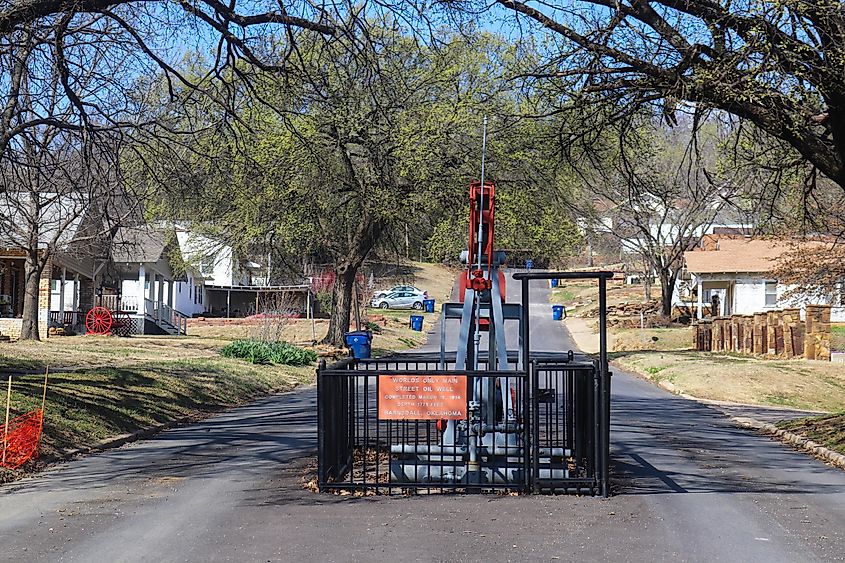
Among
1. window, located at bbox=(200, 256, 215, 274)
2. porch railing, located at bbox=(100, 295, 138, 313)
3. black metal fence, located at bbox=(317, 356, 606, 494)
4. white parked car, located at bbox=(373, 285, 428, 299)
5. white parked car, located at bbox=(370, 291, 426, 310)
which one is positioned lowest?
black metal fence, located at bbox=(317, 356, 606, 494)

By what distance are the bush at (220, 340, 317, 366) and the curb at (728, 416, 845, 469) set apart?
48.5 ft

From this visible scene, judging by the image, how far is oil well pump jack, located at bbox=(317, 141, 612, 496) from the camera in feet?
29.9

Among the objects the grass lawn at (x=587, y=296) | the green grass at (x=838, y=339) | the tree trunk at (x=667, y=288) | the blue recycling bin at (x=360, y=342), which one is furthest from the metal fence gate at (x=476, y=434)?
the grass lawn at (x=587, y=296)

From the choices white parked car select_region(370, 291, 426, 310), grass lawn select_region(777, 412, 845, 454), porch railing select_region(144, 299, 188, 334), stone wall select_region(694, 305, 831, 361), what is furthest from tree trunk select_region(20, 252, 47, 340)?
white parked car select_region(370, 291, 426, 310)

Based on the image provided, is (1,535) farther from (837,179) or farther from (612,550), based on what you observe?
(837,179)

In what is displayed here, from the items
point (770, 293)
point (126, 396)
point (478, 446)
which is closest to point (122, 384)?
point (126, 396)

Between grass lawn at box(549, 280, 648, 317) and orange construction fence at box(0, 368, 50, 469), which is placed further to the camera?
grass lawn at box(549, 280, 648, 317)

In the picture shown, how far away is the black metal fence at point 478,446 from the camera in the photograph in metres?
9.20

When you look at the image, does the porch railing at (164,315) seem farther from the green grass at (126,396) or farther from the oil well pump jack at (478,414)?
the oil well pump jack at (478,414)

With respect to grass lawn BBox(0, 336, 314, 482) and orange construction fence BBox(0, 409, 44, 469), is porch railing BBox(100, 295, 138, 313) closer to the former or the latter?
grass lawn BBox(0, 336, 314, 482)

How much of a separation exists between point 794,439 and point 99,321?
113 feet

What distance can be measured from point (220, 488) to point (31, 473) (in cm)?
230

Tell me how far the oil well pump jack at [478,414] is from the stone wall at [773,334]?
2382 cm

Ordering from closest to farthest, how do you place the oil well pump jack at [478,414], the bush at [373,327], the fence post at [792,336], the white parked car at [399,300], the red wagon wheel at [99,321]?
the oil well pump jack at [478,414] → the fence post at [792,336] → the red wagon wheel at [99,321] → the bush at [373,327] → the white parked car at [399,300]
